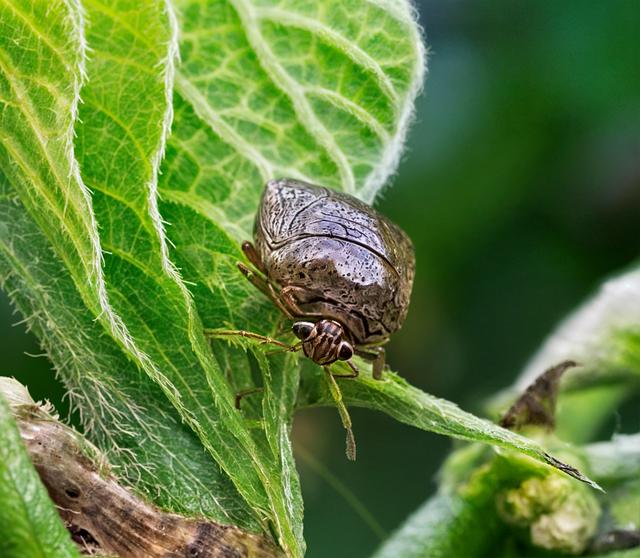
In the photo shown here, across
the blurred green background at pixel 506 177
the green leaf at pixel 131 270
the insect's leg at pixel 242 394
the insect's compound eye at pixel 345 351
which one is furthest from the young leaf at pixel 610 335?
the blurred green background at pixel 506 177

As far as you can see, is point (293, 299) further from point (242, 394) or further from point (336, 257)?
point (242, 394)

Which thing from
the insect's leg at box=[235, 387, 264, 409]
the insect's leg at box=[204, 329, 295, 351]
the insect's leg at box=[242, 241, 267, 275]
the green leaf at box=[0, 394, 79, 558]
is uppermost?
the insect's leg at box=[242, 241, 267, 275]

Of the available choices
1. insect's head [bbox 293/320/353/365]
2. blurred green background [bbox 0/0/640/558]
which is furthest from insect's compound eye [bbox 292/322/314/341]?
blurred green background [bbox 0/0/640/558]

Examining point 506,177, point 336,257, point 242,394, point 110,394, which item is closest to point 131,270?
point 110,394

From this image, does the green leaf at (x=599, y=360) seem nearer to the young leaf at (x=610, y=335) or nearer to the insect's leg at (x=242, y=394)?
the young leaf at (x=610, y=335)

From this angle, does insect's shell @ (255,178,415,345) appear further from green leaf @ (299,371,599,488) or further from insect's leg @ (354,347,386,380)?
green leaf @ (299,371,599,488)

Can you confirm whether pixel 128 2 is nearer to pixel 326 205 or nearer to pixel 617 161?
pixel 326 205

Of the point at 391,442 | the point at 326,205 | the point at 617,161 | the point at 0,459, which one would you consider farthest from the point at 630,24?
the point at 0,459
